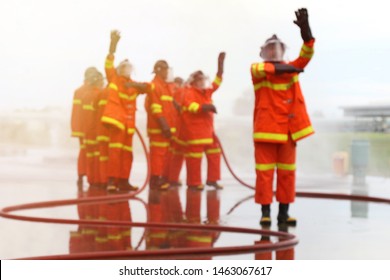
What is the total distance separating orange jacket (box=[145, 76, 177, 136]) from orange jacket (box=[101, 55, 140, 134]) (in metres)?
0.42

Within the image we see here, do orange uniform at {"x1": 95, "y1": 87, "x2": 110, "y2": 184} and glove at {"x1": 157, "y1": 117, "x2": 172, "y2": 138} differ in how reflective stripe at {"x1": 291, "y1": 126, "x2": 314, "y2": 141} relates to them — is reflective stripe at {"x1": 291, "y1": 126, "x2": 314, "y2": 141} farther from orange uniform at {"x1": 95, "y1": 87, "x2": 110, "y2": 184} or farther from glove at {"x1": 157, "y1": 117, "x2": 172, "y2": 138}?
orange uniform at {"x1": 95, "y1": 87, "x2": 110, "y2": 184}

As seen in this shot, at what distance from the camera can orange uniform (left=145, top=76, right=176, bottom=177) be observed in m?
14.5

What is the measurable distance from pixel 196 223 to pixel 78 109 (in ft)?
17.3

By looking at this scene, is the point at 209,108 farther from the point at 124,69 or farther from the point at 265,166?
the point at 265,166

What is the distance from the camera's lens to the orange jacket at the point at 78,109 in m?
15.1

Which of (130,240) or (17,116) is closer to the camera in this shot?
(130,240)

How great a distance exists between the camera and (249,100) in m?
21.7

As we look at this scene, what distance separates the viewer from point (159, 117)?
14.4 metres

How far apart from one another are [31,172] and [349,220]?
10.4 meters

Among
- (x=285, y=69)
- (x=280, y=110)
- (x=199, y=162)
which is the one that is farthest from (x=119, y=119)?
(x=285, y=69)
